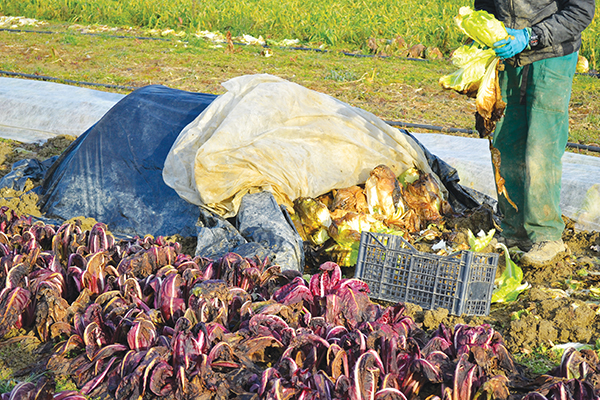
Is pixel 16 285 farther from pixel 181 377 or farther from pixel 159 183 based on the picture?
pixel 159 183

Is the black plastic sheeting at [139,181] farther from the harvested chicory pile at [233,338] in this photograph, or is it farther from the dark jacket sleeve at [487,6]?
the dark jacket sleeve at [487,6]

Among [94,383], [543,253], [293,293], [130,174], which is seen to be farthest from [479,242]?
[130,174]

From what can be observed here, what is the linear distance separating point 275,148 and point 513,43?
59.6 inches

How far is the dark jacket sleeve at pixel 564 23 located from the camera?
9.73 feet

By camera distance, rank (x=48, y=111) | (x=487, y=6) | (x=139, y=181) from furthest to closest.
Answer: (x=48, y=111), (x=139, y=181), (x=487, y=6)

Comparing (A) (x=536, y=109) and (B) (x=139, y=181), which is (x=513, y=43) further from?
(B) (x=139, y=181)

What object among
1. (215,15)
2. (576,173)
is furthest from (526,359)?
(215,15)

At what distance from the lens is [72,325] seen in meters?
2.36

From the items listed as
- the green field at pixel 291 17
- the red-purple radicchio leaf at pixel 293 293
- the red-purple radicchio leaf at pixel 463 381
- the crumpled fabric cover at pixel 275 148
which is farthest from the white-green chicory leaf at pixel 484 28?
the green field at pixel 291 17

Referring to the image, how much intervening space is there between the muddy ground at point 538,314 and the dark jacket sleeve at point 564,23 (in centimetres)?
124

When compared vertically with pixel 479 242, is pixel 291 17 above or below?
above

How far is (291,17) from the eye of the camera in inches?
477

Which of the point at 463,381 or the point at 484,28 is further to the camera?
the point at 484,28

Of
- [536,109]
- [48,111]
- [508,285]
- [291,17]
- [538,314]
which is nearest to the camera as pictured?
[538,314]
